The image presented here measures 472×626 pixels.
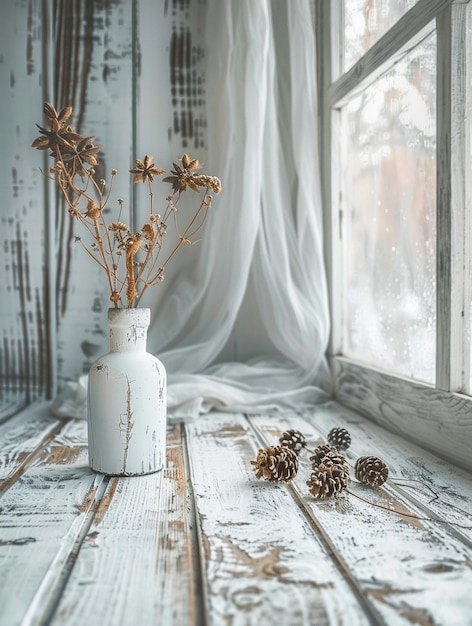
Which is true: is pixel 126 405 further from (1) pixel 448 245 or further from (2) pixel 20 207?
(2) pixel 20 207

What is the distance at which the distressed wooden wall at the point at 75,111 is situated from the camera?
2.02 meters

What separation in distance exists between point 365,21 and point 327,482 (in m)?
1.18

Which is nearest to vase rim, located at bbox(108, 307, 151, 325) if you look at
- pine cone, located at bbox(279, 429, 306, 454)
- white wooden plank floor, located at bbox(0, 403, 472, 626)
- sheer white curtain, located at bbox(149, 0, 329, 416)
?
white wooden plank floor, located at bbox(0, 403, 472, 626)

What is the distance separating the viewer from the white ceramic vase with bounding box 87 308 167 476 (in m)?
1.09

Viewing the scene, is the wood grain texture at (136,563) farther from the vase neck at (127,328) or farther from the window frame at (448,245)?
the window frame at (448,245)

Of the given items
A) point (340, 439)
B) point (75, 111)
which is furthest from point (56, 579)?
point (75, 111)

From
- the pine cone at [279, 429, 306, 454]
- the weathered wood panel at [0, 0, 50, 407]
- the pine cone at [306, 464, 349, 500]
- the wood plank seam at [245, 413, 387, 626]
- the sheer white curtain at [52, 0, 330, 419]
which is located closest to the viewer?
the wood plank seam at [245, 413, 387, 626]

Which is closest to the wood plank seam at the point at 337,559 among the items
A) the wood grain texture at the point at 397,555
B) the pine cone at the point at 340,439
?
the wood grain texture at the point at 397,555

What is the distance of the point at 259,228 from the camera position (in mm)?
1861

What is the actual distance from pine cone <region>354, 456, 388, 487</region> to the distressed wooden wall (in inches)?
45.6

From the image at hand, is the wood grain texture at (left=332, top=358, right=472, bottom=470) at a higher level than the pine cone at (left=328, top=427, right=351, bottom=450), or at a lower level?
higher

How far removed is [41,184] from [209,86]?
1.90 ft

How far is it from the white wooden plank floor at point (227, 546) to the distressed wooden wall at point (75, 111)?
31.3 inches

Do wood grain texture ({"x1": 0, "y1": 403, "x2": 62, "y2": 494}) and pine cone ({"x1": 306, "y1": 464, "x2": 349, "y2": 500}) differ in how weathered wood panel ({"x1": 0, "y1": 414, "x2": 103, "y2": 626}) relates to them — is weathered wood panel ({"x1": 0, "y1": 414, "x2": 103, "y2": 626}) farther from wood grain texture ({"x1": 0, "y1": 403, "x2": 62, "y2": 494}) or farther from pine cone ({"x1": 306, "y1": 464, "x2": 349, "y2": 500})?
pine cone ({"x1": 306, "y1": 464, "x2": 349, "y2": 500})
